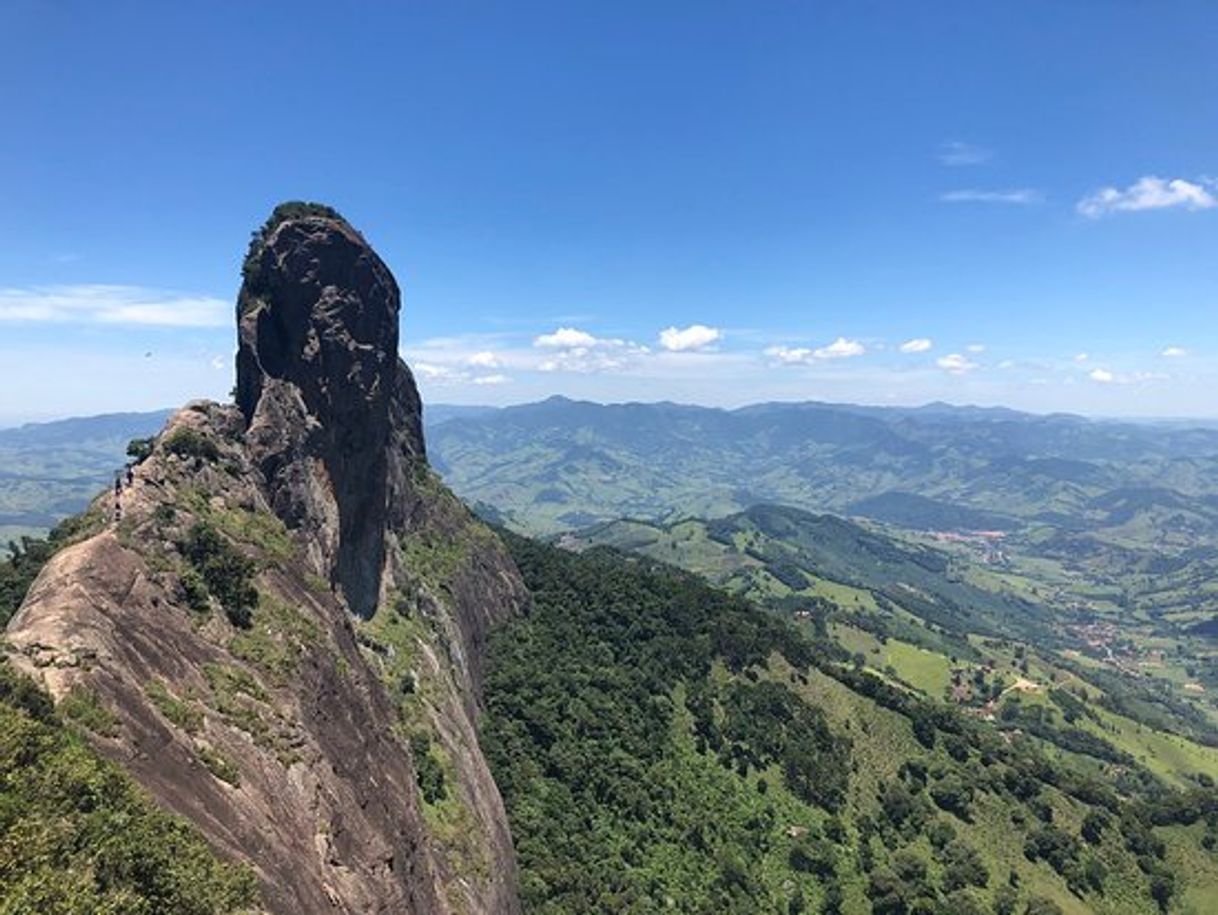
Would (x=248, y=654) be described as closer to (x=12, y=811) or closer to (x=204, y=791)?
(x=204, y=791)

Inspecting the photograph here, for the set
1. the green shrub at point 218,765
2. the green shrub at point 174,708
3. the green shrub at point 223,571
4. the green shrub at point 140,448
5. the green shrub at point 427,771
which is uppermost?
the green shrub at point 140,448

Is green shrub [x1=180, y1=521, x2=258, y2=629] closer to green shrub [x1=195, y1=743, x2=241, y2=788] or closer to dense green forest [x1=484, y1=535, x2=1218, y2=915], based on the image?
green shrub [x1=195, y1=743, x2=241, y2=788]

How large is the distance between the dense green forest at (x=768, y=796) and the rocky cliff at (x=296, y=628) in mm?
14552

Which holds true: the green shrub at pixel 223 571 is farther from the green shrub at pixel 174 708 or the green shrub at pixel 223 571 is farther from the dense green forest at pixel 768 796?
the dense green forest at pixel 768 796

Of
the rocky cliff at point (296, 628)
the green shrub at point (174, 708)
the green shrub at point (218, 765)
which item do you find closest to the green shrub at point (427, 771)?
the rocky cliff at point (296, 628)

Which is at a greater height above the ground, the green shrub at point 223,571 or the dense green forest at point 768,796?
the green shrub at point 223,571

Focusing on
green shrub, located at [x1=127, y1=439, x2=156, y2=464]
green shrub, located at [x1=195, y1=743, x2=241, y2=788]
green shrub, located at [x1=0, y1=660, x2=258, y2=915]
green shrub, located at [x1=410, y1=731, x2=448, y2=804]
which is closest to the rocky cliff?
green shrub, located at [x1=195, y1=743, x2=241, y2=788]

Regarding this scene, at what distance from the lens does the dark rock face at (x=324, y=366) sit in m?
92.1

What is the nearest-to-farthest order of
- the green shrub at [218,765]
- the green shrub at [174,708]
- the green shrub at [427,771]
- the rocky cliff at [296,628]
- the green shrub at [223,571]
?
the green shrub at [218,765] < the rocky cliff at [296,628] < the green shrub at [174,708] < the green shrub at [223,571] < the green shrub at [427,771]

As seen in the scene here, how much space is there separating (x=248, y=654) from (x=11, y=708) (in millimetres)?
24999

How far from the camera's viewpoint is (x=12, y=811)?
25984 mm

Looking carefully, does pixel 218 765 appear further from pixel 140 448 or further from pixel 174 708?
pixel 140 448

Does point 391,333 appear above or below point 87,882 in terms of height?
above

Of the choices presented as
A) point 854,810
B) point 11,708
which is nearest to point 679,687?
point 854,810
